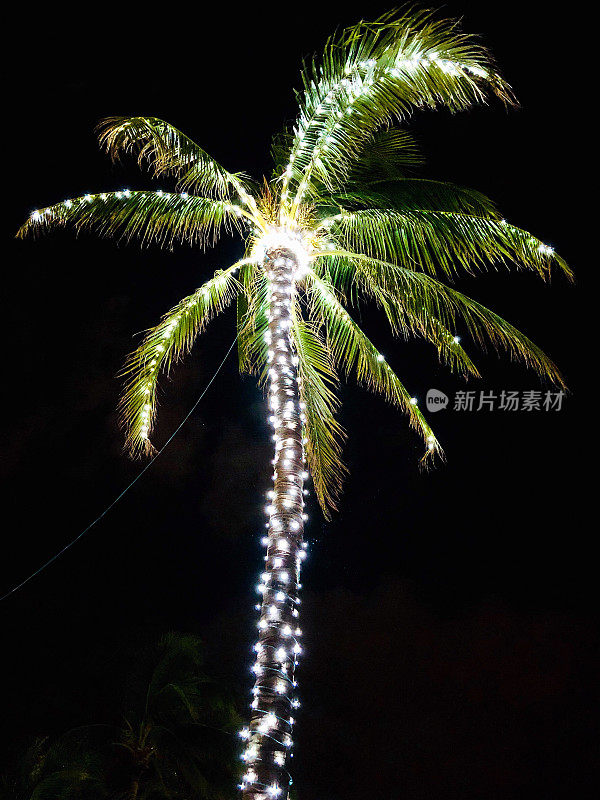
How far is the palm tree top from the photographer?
7.74 meters

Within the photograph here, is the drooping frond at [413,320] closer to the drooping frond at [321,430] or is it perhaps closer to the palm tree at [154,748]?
the drooping frond at [321,430]

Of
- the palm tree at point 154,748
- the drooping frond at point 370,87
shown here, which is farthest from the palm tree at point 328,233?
the palm tree at point 154,748

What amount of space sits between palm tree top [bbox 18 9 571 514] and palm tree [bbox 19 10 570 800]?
0.07 ft

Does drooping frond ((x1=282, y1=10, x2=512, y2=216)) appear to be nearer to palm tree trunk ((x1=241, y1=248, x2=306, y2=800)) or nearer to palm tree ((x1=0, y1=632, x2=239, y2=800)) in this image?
palm tree trunk ((x1=241, y1=248, x2=306, y2=800))

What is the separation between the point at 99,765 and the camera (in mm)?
14164

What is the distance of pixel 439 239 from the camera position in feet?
27.0

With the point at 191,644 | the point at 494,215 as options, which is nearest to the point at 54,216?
the point at 494,215

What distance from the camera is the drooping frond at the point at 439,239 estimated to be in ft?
25.3

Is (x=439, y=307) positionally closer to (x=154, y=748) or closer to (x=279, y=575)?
(x=279, y=575)

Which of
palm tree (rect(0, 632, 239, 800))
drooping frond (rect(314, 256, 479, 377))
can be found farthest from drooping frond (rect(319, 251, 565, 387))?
palm tree (rect(0, 632, 239, 800))

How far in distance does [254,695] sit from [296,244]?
540 cm

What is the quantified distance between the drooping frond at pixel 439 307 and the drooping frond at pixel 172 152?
1852 mm

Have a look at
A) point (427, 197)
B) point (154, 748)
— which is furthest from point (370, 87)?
point (154, 748)

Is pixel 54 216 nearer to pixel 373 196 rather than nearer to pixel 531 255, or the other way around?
pixel 373 196
